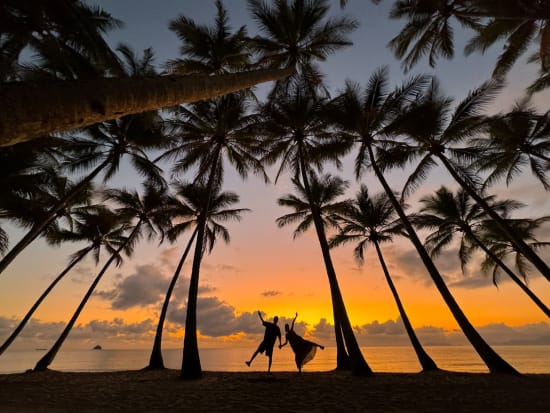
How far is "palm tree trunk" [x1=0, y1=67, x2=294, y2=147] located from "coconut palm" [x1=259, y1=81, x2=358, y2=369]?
1068cm

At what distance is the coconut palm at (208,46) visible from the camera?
12.8 m

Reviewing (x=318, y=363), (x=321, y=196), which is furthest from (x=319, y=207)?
(x=318, y=363)

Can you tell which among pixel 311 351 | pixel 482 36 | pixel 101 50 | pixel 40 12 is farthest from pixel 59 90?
pixel 482 36

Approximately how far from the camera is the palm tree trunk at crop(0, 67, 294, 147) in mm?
2562

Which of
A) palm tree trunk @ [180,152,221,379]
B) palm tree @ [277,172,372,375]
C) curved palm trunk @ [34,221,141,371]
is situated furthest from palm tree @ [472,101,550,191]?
curved palm trunk @ [34,221,141,371]

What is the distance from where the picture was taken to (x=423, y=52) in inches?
558

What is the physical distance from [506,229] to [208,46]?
1438cm

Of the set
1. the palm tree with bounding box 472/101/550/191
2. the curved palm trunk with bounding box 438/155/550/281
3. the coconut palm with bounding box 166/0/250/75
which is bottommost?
the curved palm trunk with bounding box 438/155/550/281

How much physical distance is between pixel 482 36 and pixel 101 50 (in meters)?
14.6

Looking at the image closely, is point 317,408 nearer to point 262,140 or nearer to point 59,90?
point 59,90

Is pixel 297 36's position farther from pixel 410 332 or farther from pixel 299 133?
pixel 410 332

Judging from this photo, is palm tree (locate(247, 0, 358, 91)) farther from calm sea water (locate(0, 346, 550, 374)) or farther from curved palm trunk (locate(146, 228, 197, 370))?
calm sea water (locate(0, 346, 550, 374))

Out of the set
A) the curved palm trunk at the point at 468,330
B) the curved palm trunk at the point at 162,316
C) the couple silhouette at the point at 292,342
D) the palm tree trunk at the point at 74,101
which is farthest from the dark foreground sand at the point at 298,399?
the curved palm trunk at the point at 162,316

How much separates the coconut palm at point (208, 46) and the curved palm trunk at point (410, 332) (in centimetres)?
1271
